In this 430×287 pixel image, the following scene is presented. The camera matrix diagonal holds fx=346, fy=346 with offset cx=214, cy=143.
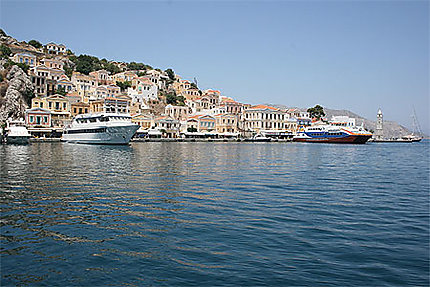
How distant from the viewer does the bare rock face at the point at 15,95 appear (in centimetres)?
7250

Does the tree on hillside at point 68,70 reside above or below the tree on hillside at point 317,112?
above

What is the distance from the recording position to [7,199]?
12359 mm

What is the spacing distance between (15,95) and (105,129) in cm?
3359

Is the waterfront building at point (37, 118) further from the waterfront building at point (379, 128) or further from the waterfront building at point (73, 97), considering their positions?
the waterfront building at point (379, 128)

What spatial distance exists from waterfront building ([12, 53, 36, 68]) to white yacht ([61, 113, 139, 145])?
4218 cm

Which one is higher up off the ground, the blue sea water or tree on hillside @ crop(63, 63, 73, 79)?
tree on hillside @ crop(63, 63, 73, 79)

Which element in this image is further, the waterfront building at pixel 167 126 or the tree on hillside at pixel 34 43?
the tree on hillside at pixel 34 43

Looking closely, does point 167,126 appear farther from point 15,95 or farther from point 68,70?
point 68,70

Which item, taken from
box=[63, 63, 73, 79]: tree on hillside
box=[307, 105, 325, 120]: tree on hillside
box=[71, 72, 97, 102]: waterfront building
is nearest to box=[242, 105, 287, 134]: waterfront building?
box=[307, 105, 325, 120]: tree on hillside

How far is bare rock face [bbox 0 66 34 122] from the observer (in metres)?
72.5

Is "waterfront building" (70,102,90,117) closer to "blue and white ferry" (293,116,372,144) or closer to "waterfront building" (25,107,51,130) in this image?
"waterfront building" (25,107,51,130)

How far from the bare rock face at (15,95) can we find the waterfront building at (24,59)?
489 inches

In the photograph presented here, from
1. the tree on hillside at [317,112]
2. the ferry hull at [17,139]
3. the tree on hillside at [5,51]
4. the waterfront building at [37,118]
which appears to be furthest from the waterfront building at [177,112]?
the tree on hillside at [317,112]

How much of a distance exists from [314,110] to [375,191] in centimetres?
11065
